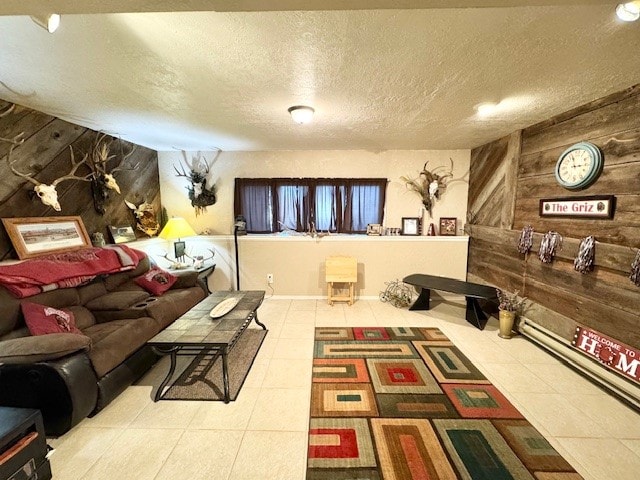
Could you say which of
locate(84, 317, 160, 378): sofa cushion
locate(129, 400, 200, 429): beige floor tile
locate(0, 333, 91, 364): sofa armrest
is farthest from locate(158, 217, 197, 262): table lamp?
locate(129, 400, 200, 429): beige floor tile

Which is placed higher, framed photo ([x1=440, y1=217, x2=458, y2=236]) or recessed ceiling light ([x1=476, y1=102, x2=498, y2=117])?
recessed ceiling light ([x1=476, y1=102, x2=498, y2=117])

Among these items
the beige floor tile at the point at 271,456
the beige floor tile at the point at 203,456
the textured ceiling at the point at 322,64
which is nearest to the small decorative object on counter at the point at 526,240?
the textured ceiling at the point at 322,64

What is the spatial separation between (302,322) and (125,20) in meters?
3.08

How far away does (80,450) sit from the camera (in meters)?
1.64

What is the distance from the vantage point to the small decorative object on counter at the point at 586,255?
A: 88.4 inches

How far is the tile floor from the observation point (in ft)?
5.01

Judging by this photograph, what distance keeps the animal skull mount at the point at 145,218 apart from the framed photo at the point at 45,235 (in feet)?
2.90

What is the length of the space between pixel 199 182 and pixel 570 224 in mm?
4526

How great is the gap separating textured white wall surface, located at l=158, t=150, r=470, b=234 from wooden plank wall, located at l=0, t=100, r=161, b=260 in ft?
2.48

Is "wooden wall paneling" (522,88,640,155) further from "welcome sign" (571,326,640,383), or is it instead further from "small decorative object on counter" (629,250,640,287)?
"welcome sign" (571,326,640,383)

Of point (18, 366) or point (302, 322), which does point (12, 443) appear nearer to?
point (18, 366)

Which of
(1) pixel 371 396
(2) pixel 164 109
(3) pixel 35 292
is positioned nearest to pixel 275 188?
(2) pixel 164 109

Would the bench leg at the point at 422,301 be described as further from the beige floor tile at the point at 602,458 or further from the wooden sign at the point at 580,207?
the beige floor tile at the point at 602,458

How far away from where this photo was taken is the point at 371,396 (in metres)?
2.08
